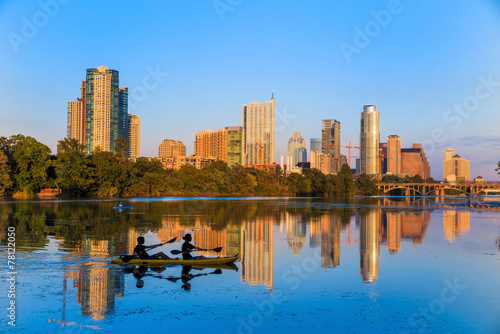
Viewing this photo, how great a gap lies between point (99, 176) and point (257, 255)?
8114 centimetres

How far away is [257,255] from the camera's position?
22797 mm

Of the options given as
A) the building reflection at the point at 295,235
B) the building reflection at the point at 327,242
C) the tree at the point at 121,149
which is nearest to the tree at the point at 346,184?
the tree at the point at 121,149

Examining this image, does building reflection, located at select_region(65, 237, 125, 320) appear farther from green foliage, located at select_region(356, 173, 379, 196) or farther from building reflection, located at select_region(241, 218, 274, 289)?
green foliage, located at select_region(356, 173, 379, 196)

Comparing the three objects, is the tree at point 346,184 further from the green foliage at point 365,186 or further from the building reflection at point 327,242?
the building reflection at point 327,242

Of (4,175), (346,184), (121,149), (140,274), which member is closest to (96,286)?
(140,274)

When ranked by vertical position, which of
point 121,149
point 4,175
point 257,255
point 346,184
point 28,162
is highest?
point 121,149

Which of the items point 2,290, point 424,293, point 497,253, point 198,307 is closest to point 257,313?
point 198,307

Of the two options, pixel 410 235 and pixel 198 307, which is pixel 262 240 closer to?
pixel 410 235

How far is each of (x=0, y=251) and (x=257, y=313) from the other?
15521mm

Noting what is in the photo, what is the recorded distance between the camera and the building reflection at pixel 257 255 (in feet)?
57.5

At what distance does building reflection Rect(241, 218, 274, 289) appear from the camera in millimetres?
17530

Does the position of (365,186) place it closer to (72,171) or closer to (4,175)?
(72,171)

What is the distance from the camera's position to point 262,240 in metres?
28.8

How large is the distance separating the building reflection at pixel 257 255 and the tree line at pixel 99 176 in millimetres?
67624
